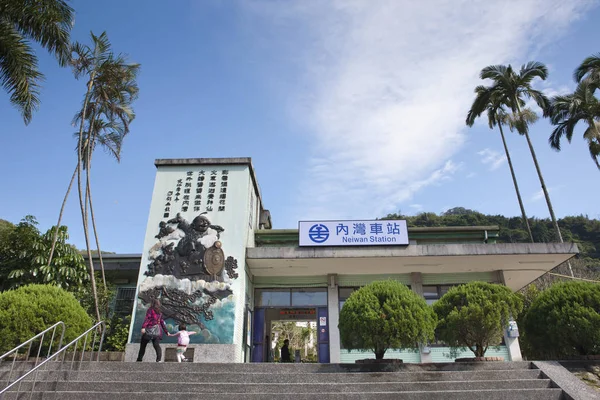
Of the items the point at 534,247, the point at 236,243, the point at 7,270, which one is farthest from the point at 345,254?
the point at 7,270

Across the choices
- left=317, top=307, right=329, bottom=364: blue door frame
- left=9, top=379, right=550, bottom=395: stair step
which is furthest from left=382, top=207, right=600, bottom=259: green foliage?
left=9, top=379, right=550, bottom=395: stair step

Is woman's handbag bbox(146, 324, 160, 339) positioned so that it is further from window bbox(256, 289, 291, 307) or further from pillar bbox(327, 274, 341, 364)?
pillar bbox(327, 274, 341, 364)

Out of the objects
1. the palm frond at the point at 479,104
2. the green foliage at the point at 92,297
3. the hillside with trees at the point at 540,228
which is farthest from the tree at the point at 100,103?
the hillside with trees at the point at 540,228

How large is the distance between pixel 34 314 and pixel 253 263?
18.3 feet

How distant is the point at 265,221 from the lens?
14.9 metres

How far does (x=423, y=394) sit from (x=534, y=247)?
25.7ft

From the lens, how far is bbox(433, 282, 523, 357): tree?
24.2 feet

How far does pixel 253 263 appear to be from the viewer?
12156mm

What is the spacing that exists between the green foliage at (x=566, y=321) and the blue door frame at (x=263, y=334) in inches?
239

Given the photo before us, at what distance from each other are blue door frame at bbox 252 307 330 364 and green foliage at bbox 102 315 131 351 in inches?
143

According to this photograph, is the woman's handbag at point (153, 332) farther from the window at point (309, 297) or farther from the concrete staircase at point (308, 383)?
the window at point (309, 297)

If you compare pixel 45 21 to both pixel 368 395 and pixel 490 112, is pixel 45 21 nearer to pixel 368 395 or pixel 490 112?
pixel 368 395

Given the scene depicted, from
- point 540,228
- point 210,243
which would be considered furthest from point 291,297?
point 540,228

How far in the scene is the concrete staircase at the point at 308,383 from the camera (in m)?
5.60
